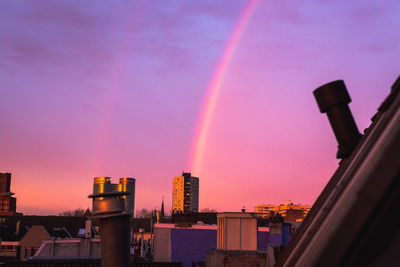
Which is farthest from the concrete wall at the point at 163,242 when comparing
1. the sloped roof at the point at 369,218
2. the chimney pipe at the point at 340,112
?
the sloped roof at the point at 369,218

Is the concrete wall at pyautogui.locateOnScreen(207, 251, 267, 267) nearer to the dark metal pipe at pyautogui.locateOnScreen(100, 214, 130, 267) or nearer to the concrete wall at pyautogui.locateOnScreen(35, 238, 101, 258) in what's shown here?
the dark metal pipe at pyautogui.locateOnScreen(100, 214, 130, 267)

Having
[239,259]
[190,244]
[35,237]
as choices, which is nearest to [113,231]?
[239,259]

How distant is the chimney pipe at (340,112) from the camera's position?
3488 millimetres

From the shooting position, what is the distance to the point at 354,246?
1.99 metres

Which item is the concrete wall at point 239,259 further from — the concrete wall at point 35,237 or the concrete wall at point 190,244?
the concrete wall at point 35,237

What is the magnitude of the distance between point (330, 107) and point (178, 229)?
3385 cm

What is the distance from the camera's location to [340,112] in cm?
356

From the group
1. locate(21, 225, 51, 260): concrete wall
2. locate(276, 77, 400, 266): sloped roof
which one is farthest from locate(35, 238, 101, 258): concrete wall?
locate(21, 225, 51, 260): concrete wall

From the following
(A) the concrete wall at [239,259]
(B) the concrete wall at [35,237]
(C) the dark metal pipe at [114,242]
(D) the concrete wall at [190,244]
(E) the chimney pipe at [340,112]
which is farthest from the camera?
(B) the concrete wall at [35,237]

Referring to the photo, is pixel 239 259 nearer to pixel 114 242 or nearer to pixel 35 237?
pixel 114 242

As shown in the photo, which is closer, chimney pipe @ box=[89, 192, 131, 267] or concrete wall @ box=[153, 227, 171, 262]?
chimney pipe @ box=[89, 192, 131, 267]

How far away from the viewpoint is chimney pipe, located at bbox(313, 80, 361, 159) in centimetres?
349

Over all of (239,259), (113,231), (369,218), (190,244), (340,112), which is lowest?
(190,244)

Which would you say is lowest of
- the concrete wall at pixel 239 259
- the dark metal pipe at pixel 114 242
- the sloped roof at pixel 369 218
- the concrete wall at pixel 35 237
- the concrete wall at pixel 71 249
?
the concrete wall at pixel 35 237
